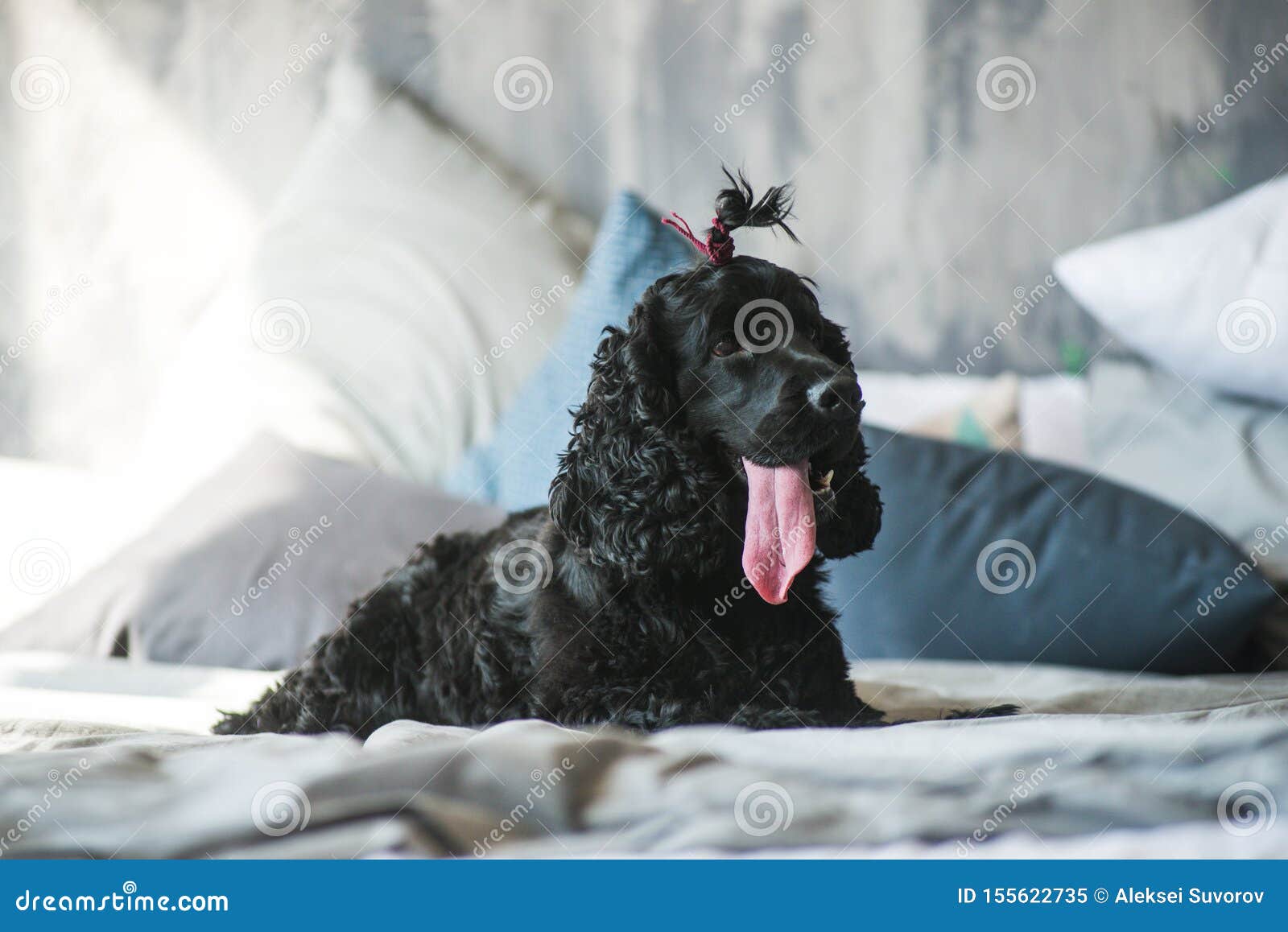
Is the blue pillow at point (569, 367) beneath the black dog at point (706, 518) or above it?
above

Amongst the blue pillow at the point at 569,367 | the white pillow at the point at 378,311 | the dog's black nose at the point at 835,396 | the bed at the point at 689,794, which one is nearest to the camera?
the bed at the point at 689,794

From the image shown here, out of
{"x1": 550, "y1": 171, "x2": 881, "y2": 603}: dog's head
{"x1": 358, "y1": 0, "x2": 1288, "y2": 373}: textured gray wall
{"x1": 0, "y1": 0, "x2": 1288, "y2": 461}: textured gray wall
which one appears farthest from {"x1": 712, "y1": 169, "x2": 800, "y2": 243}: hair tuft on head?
{"x1": 358, "y1": 0, "x2": 1288, "y2": 373}: textured gray wall

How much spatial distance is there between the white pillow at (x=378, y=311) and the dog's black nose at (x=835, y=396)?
1.57m

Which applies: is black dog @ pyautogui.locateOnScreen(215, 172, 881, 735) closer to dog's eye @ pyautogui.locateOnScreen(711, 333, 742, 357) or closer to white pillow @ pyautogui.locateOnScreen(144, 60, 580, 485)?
dog's eye @ pyautogui.locateOnScreen(711, 333, 742, 357)

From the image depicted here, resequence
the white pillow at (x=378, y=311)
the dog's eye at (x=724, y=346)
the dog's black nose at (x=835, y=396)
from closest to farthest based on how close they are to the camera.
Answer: the dog's black nose at (x=835, y=396), the dog's eye at (x=724, y=346), the white pillow at (x=378, y=311)

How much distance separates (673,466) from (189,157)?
234 centimetres

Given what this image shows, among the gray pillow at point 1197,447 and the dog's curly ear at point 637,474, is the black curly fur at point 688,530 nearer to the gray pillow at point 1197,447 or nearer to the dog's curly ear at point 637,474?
the dog's curly ear at point 637,474

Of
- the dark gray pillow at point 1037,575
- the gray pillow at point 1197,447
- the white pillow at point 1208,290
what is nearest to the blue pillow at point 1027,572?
the dark gray pillow at point 1037,575

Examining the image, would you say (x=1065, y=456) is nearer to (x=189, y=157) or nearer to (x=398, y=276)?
(x=398, y=276)

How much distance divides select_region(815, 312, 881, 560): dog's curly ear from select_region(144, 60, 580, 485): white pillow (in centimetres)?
140

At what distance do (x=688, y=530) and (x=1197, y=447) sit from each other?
1.64 m

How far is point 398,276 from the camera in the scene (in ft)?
9.33

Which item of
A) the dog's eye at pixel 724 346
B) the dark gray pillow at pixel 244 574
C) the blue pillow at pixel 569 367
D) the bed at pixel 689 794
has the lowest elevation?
the bed at pixel 689 794

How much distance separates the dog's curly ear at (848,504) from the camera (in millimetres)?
1371
